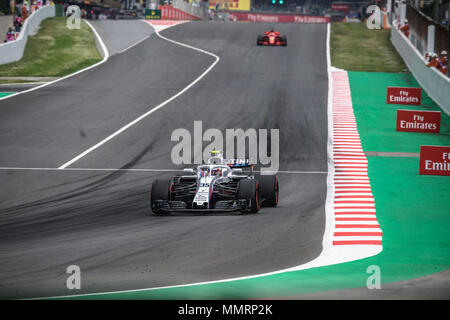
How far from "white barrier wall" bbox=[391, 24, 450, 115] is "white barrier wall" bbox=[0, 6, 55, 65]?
23.0 meters

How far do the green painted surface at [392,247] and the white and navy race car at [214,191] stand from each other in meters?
2.66

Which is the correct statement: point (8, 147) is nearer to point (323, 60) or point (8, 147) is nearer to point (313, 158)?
point (313, 158)

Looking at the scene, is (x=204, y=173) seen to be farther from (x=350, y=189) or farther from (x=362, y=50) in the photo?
(x=362, y=50)

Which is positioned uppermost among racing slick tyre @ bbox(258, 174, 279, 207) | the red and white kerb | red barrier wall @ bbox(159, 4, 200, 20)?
red barrier wall @ bbox(159, 4, 200, 20)

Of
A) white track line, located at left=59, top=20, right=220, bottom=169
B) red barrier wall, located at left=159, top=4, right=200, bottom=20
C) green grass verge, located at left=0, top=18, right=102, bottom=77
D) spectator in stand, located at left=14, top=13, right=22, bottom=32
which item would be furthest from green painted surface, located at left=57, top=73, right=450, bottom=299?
red barrier wall, located at left=159, top=4, right=200, bottom=20

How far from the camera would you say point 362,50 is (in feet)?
166

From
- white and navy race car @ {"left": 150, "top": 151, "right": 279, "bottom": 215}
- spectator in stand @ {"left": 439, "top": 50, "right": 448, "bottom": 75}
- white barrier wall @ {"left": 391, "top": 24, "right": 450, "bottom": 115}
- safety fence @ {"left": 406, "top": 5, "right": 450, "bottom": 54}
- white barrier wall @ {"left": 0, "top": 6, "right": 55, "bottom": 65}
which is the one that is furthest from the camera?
white barrier wall @ {"left": 0, "top": 6, "right": 55, "bottom": 65}

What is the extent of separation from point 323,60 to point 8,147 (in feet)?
85.1

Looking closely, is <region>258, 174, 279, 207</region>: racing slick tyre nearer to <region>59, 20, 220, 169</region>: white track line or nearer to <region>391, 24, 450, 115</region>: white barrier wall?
<region>59, 20, 220, 169</region>: white track line

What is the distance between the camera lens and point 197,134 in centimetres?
2722

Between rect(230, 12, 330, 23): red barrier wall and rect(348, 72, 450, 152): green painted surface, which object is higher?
rect(230, 12, 330, 23): red barrier wall

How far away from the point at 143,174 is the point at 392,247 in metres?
9.03

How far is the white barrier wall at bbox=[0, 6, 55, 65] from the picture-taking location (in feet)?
145

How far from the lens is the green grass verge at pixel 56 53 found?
43531mm
